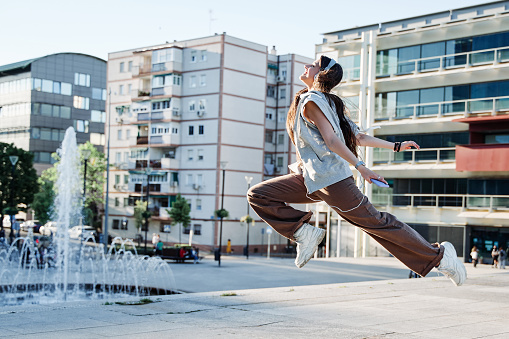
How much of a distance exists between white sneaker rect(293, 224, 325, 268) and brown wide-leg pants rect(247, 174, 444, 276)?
0.06 meters

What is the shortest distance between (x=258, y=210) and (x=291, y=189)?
1.24 feet

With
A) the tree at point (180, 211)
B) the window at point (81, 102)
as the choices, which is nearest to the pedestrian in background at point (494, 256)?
the tree at point (180, 211)

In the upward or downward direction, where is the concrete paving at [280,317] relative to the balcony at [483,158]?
downward

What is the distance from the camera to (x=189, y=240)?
→ 2685 inches

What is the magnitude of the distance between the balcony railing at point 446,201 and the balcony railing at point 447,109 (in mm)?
5644

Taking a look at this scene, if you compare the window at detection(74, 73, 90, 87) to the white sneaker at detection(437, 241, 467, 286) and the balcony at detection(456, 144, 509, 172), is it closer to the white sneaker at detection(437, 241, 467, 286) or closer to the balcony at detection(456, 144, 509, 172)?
the balcony at detection(456, 144, 509, 172)

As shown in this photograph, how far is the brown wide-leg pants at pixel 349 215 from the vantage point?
215 inches

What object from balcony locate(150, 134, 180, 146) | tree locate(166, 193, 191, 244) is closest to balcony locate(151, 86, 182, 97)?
balcony locate(150, 134, 180, 146)

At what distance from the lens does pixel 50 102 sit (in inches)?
3627

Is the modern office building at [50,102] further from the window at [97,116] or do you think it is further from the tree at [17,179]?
the tree at [17,179]

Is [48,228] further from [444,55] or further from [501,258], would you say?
[501,258]

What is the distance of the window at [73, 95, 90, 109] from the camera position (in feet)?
313

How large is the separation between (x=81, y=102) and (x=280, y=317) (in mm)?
91092

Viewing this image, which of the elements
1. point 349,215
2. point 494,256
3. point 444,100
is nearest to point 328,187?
point 349,215
